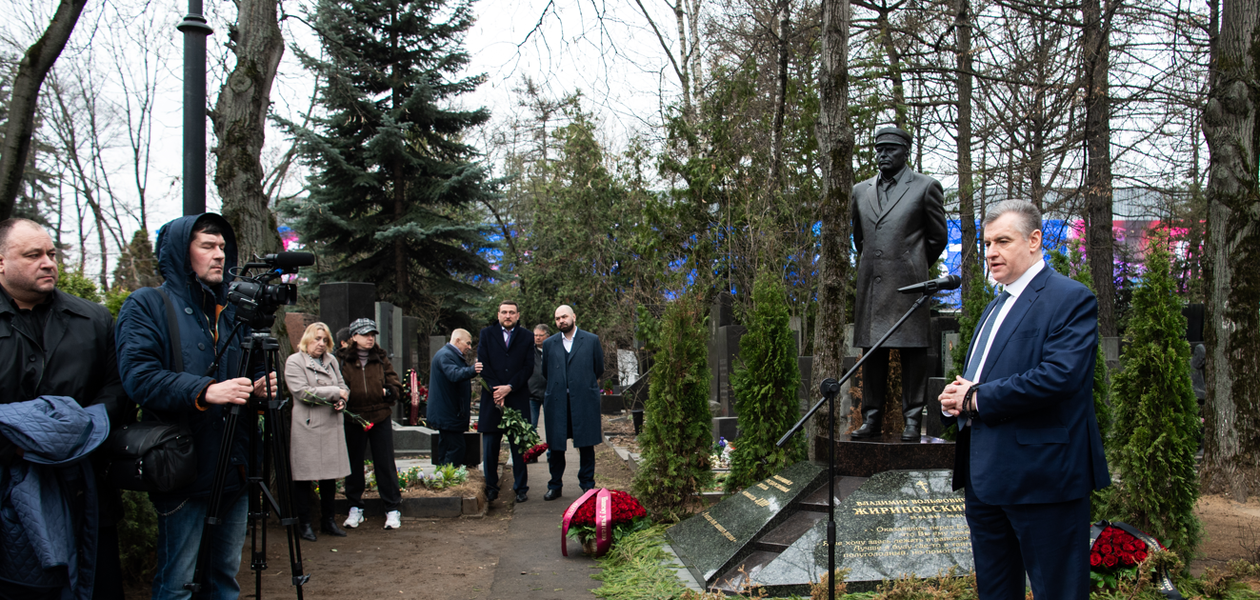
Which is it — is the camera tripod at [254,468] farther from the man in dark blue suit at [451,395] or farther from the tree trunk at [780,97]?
the tree trunk at [780,97]

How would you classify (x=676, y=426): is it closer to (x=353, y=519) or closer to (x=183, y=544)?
(x=353, y=519)

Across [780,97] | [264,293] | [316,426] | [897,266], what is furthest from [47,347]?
[780,97]

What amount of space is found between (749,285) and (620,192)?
26.2 ft

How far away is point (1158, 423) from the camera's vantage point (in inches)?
199

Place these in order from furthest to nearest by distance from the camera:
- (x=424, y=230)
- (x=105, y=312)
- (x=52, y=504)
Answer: (x=424, y=230) < (x=105, y=312) < (x=52, y=504)

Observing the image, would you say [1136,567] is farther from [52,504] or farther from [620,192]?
[620,192]

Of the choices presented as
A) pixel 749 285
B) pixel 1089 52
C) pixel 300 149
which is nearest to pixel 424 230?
pixel 300 149

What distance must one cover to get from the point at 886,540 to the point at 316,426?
431 centimetres

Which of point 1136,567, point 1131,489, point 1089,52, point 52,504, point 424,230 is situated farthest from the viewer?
point 424,230

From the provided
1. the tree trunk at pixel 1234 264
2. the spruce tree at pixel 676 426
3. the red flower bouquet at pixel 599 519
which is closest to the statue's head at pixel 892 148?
the spruce tree at pixel 676 426

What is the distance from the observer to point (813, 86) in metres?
13.8

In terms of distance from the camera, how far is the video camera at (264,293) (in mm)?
3373

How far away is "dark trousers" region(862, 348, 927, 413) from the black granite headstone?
631 mm

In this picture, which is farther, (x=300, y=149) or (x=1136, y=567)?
(x=300, y=149)
